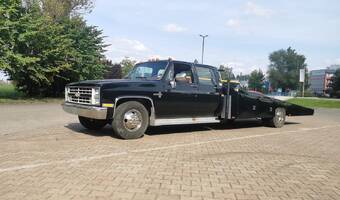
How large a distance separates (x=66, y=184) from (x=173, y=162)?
6.73 feet

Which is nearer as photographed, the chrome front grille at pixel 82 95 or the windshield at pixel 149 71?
the chrome front grille at pixel 82 95

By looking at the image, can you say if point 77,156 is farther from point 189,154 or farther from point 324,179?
point 324,179

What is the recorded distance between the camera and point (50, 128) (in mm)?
10047

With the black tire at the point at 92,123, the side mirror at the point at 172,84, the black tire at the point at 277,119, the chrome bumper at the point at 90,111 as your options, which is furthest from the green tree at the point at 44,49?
the black tire at the point at 277,119

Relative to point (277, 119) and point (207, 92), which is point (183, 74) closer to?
point (207, 92)

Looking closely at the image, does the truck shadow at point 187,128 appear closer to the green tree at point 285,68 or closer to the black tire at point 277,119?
the black tire at point 277,119

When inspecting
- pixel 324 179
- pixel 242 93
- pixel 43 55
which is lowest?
pixel 324 179

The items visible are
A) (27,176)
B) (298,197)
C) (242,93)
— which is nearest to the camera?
(298,197)

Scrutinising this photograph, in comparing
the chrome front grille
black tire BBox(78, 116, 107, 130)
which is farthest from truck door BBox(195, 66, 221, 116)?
the chrome front grille

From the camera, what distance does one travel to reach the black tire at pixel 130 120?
825cm

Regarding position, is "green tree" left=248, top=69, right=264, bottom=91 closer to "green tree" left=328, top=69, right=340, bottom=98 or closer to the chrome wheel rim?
"green tree" left=328, top=69, right=340, bottom=98

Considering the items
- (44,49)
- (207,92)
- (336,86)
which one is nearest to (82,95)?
(207,92)

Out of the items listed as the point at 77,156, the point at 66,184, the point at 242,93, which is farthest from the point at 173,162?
the point at 242,93

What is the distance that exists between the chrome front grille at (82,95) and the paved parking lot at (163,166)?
2.67 feet
